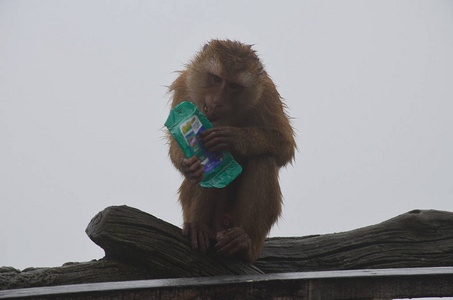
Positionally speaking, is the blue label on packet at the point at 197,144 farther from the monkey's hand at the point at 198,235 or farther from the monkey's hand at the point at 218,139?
the monkey's hand at the point at 198,235

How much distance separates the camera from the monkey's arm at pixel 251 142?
4.04m

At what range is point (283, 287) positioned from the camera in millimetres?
3072

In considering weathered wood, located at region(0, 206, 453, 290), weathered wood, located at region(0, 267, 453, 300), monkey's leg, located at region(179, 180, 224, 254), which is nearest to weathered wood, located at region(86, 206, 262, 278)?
weathered wood, located at region(0, 206, 453, 290)

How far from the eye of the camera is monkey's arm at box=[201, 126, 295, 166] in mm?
4035

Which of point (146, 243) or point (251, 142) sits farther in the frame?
point (251, 142)

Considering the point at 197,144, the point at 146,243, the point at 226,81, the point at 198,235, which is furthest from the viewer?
the point at 226,81

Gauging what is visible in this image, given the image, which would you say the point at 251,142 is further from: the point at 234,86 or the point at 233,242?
the point at 233,242

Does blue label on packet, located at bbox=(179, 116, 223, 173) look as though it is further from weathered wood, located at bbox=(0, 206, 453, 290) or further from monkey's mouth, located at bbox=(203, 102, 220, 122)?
weathered wood, located at bbox=(0, 206, 453, 290)

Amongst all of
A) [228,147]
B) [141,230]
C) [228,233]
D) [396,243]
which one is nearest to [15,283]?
[141,230]

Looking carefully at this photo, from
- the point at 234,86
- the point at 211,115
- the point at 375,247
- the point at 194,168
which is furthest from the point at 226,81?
the point at 375,247

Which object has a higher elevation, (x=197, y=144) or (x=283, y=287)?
(x=197, y=144)

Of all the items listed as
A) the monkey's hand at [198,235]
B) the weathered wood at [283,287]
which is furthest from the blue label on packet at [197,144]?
the weathered wood at [283,287]

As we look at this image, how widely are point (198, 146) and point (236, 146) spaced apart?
315 millimetres

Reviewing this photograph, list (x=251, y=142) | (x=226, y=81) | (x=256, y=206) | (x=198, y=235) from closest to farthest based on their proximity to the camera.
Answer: (x=198, y=235)
(x=256, y=206)
(x=251, y=142)
(x=226, y=81)
